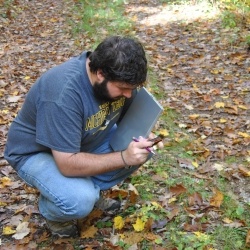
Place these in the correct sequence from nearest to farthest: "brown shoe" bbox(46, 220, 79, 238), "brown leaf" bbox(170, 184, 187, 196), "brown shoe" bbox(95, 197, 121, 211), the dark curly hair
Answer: the dark curly hair, "brown shoe" bbox(46, 220, 79, 238), "brown shoe" bbox(95, 197, 121, 211), "brown leaf" bbox(170, 184, 187, 196)

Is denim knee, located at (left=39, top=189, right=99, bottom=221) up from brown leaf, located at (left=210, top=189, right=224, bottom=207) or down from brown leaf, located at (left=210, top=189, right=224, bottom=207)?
up

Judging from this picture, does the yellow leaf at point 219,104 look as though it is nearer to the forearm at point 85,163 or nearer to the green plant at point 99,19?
the forearm at point 85,163

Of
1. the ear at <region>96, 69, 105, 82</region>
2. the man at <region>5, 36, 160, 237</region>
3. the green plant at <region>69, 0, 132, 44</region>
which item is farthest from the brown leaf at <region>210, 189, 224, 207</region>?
the green plant at <region>69, 0, 132, 44</region>

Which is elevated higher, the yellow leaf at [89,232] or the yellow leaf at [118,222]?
the yellow leaf at [118,222]

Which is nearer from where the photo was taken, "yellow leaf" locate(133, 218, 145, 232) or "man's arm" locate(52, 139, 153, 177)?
"man's arm" locate(52, 139, 153, 177)

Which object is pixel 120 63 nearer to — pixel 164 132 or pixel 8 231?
pixel 8 231

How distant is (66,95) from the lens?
216cm

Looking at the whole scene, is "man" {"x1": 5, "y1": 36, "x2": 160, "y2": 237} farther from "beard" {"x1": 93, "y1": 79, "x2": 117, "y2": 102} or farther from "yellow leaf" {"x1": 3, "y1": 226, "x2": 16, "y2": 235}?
"yellow leaf" {"x1": 3, "y1": 226, "x2": 16, "y2": 235}

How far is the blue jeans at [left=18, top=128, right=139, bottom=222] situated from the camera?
230 centimetres

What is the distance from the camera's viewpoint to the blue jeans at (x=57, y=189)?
2305 mm

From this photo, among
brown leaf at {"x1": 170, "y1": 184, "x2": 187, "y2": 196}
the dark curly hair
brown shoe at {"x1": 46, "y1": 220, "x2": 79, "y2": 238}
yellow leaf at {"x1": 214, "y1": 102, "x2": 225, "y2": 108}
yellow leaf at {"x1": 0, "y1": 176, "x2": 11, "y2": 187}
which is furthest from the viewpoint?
yellow leaf at {"x1": 214, "y1": 102, "x2": 225, "y2": 108}

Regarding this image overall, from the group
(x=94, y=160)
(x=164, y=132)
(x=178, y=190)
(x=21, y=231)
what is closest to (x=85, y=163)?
(x=94, y=160)

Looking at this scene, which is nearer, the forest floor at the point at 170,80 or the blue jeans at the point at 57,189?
the blue jeans at the point at 57,189

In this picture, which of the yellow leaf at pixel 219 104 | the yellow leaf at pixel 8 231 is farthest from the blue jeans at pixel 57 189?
the yellow leaf at pixel 219 104
